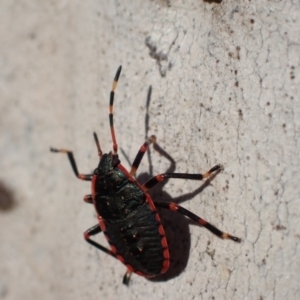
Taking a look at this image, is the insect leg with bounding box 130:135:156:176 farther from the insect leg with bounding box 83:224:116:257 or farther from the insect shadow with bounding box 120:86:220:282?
the insect leg with bounding box 83:224:116:257

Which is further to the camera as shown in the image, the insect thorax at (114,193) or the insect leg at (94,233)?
the insect leg at (94,233)

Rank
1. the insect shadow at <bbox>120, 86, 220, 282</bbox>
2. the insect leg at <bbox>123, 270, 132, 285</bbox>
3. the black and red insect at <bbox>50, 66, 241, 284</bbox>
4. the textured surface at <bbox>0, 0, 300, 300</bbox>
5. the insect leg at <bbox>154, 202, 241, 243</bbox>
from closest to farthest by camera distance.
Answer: the textured surface at <bbox>0, 0, 300, 300</bbox> < the insect leg at <bbox>154, 202, 241, 243</bbox> < the black and red insect at <bbox>50, 66, 241, 284</bbox> < the insect shadow at <bbox>120, 86, 220, 282</bbox> < the insect leg at <bbox>123, 270, 132, 285</bbox>

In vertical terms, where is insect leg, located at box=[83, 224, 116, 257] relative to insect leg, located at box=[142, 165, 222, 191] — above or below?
below

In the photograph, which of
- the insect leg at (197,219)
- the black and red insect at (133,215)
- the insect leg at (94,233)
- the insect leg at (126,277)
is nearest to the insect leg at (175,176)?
the black and red insect at (133,215)

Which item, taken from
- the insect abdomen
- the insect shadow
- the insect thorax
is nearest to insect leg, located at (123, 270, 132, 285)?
the insect shadow

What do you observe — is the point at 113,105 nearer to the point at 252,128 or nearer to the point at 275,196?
the point at 252,128

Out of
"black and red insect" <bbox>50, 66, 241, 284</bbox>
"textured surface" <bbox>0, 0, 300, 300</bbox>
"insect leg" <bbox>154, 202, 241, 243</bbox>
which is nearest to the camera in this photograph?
"textured surface" <bbox>0, 0, 300, 300</bbox>

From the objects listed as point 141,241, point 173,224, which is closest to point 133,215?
point 141,241

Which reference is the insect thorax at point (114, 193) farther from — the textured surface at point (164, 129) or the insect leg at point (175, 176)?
the textured surface at point (164, 129)

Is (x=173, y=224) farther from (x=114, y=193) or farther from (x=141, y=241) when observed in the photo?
(x=114, y=193)
